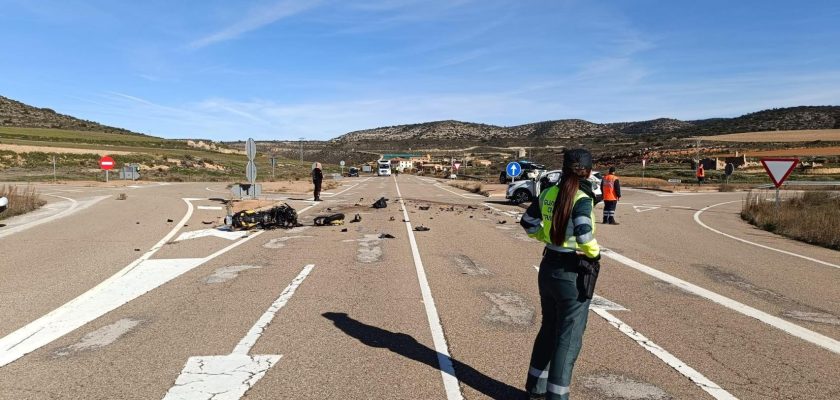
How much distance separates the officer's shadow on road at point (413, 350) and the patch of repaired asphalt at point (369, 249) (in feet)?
12.5

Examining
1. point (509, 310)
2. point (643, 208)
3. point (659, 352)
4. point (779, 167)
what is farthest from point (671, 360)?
point (643, 208)

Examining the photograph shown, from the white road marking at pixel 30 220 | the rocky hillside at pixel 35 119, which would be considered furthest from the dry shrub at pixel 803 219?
the rocky hillside at pixel 35 119

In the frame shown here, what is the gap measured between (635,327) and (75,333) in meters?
5.68

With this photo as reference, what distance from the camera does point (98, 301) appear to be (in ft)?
23.2

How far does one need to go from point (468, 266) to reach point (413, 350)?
14.8 feet

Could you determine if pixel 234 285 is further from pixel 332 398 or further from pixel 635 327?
pixel 635 327

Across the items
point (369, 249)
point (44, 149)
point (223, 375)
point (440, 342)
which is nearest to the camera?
point (223, 375)

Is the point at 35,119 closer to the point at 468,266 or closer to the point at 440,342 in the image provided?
the point at 468,266

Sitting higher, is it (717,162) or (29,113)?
(29,113)

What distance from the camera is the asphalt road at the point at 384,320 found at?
14.7 ft

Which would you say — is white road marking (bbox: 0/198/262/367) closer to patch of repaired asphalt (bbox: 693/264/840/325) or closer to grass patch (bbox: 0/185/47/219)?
patch of repaired asphalt (bbox: 693/264/840/325)

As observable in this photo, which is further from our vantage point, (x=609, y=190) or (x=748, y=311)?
(x=609, y=190)

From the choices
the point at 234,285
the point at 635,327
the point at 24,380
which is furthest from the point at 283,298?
the point at 635,327

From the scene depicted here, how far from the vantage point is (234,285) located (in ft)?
26.2
